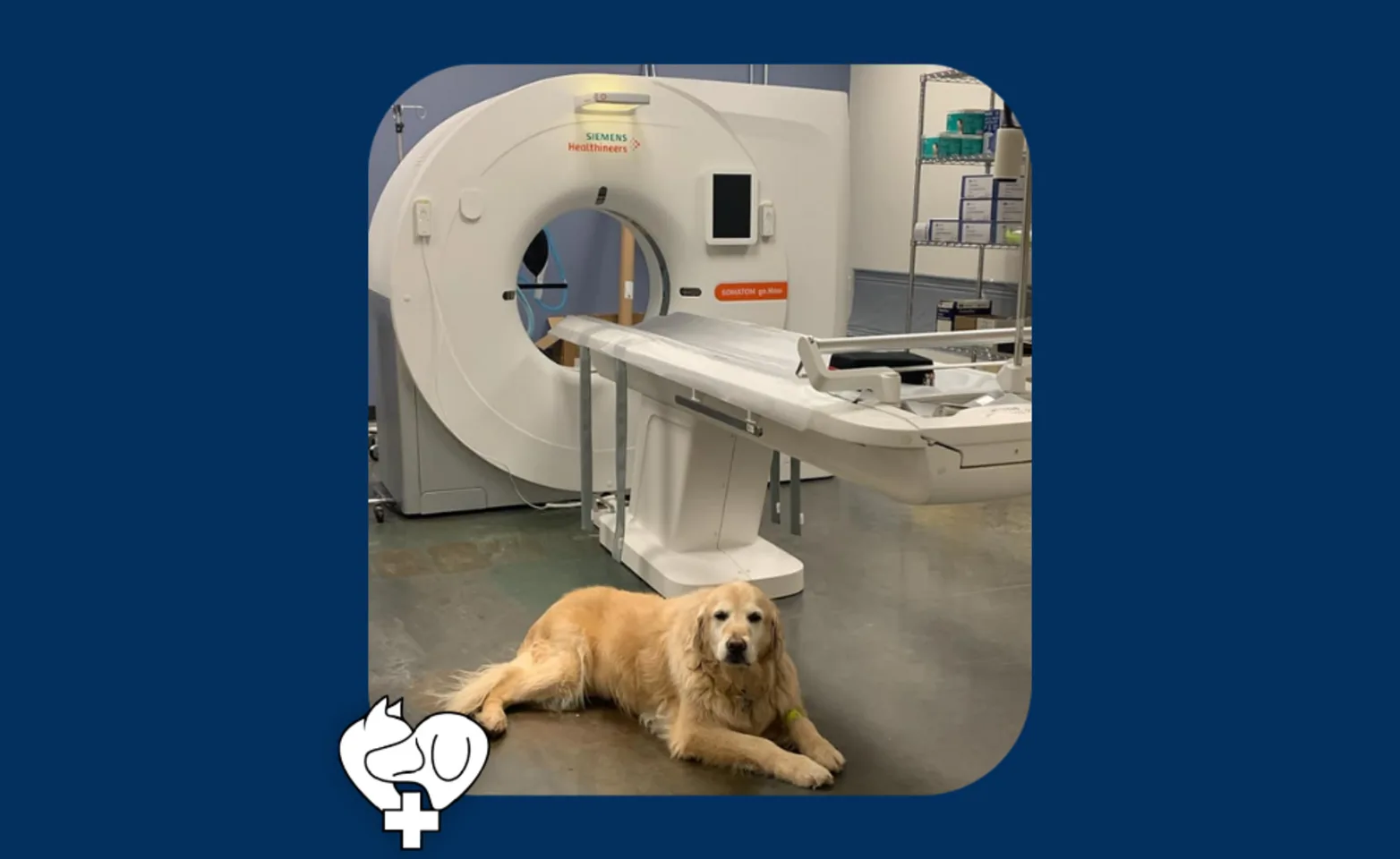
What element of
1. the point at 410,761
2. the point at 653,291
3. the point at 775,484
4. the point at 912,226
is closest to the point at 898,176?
the point at 912,226

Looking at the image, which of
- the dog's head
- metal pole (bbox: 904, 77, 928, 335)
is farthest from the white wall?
the dog's head

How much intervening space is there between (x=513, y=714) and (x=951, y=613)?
4.20 ft

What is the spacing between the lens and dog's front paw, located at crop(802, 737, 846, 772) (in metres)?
2.77

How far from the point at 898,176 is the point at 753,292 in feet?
2.55

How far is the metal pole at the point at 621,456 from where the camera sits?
357cm

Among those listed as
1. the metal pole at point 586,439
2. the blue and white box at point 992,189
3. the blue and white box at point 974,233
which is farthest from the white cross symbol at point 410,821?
the blue and white box at point 974,233

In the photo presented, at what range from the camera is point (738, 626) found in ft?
8.82

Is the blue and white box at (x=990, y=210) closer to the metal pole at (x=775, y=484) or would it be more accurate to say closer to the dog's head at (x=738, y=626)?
the metal pole at (x=775, y=484)

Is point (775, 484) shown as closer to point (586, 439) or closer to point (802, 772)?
point (586, 439)

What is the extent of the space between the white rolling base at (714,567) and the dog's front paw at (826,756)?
32.0 inches

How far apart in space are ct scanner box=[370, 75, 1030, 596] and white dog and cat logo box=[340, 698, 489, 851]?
132cm

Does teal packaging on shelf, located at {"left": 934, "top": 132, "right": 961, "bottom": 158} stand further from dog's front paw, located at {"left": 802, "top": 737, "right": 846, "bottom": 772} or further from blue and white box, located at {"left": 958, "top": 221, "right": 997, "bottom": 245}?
dog's front paw, located at {"left": 802, "top": 737, "right": 846, "bottom": 772}

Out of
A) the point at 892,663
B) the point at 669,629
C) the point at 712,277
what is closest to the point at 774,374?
the point at 669,629

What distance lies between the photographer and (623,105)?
4176 mm
